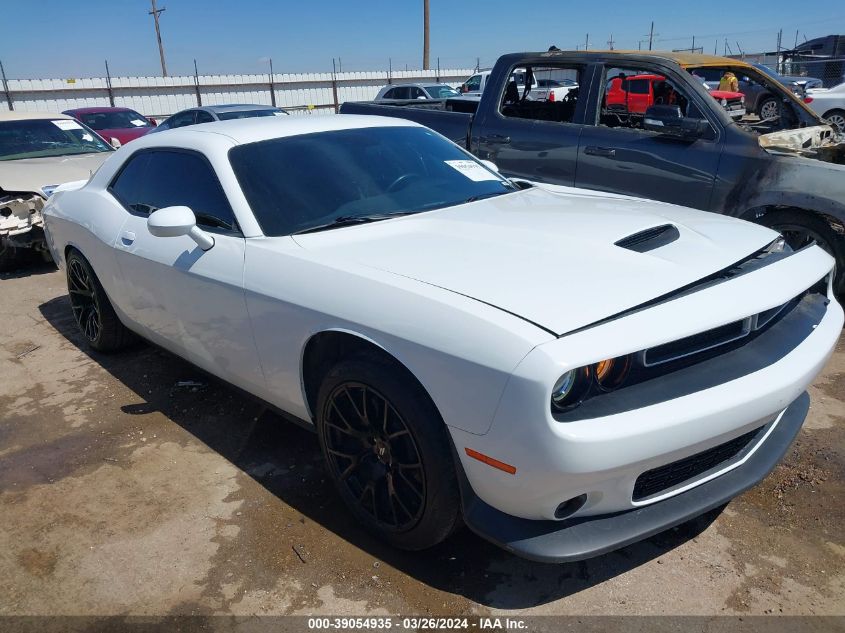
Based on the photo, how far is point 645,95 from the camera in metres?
7.84

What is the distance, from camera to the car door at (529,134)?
5.55m

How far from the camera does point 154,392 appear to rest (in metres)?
4.23

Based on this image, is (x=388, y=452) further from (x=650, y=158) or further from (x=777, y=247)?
(x=650, y=158)

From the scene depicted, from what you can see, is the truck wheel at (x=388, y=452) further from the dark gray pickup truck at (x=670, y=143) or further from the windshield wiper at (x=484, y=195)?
the dark gray pickup truck at (x=670, y=143)

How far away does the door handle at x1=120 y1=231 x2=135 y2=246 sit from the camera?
376 cm

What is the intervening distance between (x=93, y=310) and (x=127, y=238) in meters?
1.15

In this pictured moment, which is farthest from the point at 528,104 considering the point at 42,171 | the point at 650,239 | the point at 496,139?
the point at 42,171

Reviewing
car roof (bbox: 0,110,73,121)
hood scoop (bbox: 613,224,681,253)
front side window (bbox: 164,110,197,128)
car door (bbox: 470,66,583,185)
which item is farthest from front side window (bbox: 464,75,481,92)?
hood scoop (bbox: 613,224,681,253)

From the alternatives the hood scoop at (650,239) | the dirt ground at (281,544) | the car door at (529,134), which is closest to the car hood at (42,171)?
the dirt ground at (281,544)

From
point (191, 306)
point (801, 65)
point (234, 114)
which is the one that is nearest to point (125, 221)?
point (191, 306)

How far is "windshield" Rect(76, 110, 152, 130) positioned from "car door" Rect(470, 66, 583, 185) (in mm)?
11081

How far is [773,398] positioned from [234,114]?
12053mm

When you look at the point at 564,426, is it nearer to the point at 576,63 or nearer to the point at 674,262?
the point at 674,262

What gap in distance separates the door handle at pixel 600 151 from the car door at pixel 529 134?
0.11 metres
